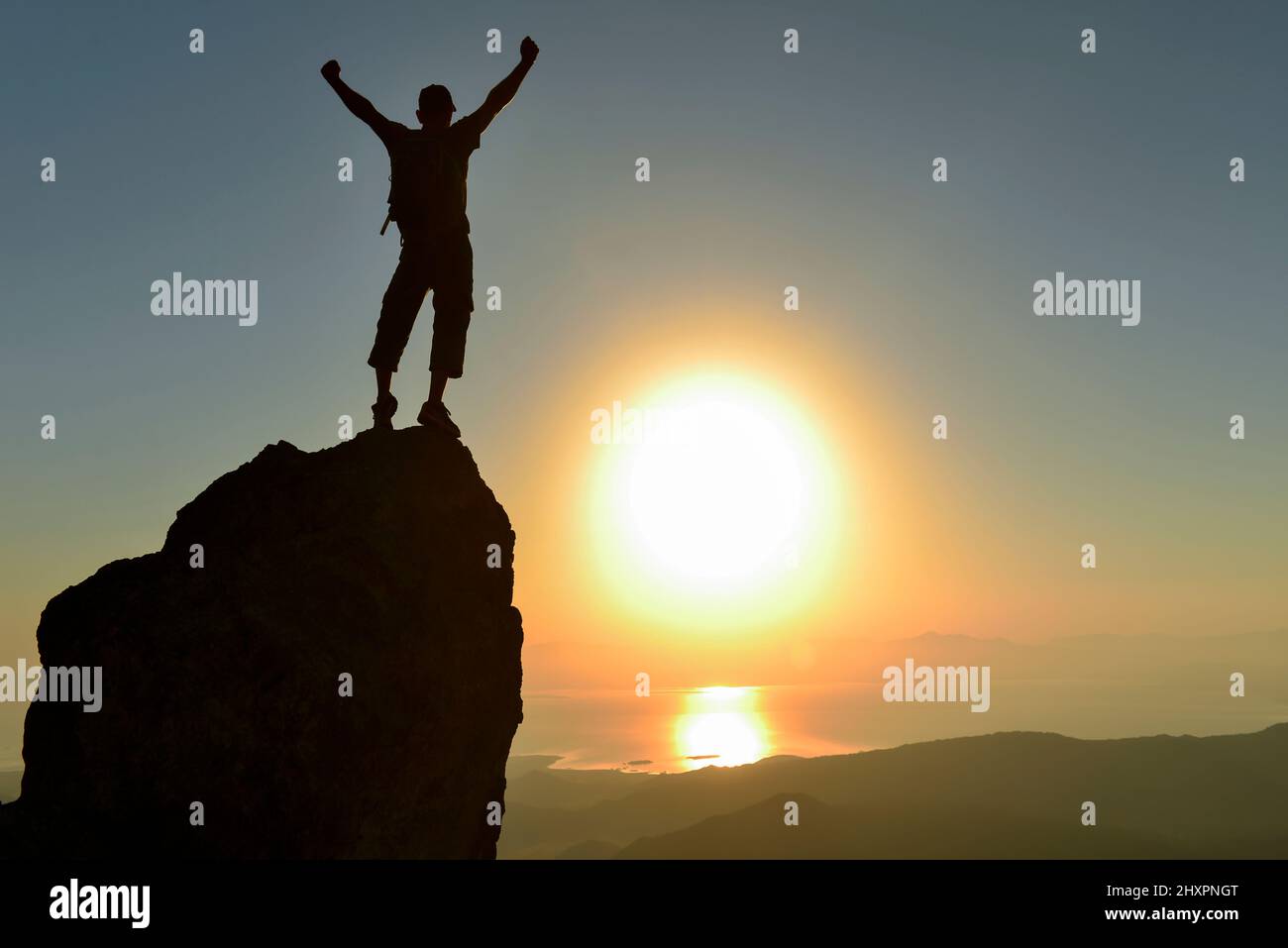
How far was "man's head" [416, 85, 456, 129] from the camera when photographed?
12641 millimetres

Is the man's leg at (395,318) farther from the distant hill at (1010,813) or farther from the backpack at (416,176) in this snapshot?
the distant hill at (1010,813)

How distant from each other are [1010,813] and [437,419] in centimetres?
15272

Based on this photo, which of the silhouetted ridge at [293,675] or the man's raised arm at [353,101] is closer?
the silhouetted ridge at [293,675]

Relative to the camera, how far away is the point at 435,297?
42.8ft

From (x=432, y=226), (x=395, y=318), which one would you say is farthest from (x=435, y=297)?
(x=432, y=226)

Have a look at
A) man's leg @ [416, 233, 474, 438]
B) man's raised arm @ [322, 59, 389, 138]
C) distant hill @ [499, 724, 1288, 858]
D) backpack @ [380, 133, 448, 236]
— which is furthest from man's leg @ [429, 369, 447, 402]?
distant hill @ [499, 724, 1288, 858]

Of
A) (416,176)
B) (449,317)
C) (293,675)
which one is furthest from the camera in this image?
(449,317)

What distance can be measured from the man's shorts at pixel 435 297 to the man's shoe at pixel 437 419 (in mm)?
508

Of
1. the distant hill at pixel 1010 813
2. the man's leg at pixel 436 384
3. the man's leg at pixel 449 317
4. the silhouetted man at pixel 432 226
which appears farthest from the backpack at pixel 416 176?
the distant hill at pixel 1010 813

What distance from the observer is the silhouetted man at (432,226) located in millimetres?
12547

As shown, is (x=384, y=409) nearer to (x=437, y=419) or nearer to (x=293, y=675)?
(x=437, y=419)

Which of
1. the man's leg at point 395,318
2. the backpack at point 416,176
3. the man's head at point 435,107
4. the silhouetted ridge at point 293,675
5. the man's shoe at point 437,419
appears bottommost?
the silhouetted ridge at point 293,675
